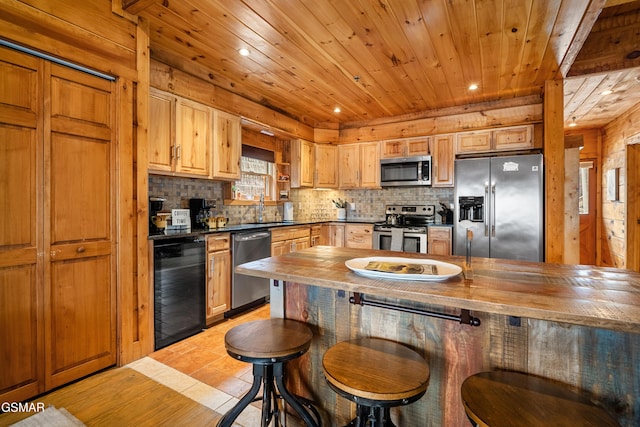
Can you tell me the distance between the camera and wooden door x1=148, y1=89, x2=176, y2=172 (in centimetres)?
275

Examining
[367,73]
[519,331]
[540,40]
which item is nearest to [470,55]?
[540,40]

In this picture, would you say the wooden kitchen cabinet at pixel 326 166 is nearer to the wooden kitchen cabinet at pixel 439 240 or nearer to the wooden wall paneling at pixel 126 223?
the wooden kitchen cabinet at pixel 439 240

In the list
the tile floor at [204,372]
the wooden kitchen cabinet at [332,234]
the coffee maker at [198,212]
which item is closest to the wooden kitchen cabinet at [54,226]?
the tile floor at [204,372]

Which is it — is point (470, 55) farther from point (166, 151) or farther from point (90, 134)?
point (90, 134)

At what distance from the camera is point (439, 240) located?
13.6 feet

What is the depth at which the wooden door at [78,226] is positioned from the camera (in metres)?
1.95

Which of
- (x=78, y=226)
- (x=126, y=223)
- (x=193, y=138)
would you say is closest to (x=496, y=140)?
(x=193, y=138)

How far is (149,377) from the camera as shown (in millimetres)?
2156

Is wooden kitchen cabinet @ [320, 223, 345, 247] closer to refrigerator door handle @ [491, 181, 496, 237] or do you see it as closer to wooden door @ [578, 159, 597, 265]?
refrigerator door handle @ [491, 181, 496, 237]

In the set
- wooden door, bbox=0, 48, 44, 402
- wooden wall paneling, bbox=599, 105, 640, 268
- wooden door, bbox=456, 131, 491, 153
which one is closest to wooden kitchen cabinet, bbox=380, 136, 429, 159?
wooden door, bbox=456, 131, 491, 153

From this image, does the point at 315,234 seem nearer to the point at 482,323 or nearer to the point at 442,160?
the point at 442,160

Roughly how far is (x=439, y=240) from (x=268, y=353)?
134 inches

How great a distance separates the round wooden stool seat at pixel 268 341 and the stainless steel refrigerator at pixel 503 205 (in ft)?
9.87

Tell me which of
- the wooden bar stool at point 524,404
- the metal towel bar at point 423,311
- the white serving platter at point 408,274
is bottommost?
the wooden bar stool at point 524,404
